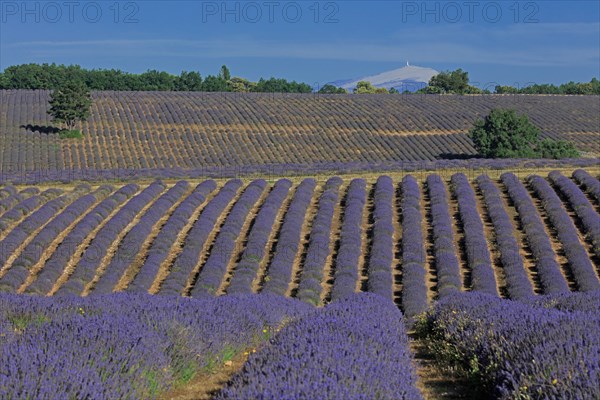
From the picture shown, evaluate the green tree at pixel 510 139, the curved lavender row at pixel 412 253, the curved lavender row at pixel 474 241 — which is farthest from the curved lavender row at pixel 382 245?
the green tree at pixel 510 139

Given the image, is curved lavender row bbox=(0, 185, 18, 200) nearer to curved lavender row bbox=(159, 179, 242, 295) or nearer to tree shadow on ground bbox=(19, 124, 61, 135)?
curved lavender row bbox=(159, 179, 242, 295)

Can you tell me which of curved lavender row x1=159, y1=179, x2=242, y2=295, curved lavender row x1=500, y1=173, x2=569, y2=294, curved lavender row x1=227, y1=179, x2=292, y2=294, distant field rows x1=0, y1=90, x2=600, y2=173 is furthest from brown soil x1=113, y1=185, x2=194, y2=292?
distant field rows x1=0, y1=90, x2=600, y2=173

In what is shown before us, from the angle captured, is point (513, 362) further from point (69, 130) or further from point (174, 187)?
point (69, 130)

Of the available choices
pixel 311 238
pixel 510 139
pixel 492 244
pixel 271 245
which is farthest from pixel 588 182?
pixel 510 139

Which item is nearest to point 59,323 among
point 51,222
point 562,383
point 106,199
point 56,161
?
point 562,383

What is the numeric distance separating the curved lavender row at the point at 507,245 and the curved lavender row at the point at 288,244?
475cm

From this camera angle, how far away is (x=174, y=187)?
26953 mm

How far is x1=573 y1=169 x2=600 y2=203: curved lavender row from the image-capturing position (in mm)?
24798

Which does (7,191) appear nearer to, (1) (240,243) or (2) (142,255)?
(2) (142,255)

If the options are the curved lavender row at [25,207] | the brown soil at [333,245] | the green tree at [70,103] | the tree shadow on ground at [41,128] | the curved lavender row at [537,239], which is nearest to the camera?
the curved lavender row at [537,239]

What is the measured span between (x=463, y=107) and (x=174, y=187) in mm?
49167

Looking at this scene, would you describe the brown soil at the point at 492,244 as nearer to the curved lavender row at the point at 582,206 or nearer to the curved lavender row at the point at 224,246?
the curved lavender row at the point at 582,206

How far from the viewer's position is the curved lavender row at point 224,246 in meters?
17.5

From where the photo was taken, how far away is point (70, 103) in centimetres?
5631
